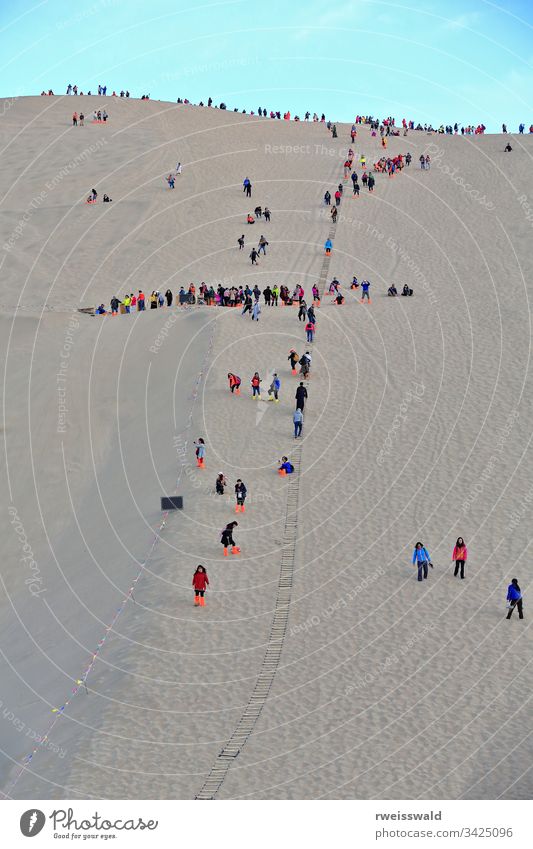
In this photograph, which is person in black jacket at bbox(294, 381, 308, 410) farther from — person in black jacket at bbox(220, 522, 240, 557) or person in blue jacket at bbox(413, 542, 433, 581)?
person in blue jacket at bbox(413, 542, 433, 581)

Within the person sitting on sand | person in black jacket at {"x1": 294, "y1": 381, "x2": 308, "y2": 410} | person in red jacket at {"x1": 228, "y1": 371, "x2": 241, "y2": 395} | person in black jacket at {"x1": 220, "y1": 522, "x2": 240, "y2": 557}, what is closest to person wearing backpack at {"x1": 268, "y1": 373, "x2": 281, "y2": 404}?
person in red jacket at {"x1": 228, "y1": 371, "x2": 241, "y2": 395}

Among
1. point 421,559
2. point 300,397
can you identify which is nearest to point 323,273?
point 300,397

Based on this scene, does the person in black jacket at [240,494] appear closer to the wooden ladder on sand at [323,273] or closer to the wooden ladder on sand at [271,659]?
the wooden ladder on sand at [271,659]

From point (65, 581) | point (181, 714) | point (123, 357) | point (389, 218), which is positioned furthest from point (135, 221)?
point (181, 714)

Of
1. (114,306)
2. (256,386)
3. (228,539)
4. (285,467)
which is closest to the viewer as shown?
(228,539)

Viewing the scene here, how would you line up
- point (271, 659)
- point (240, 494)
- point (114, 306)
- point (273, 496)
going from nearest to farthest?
point (271, 659)
point (240, 494)
point (273, 496)
point (114, 306)

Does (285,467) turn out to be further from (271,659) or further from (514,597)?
(514,597)

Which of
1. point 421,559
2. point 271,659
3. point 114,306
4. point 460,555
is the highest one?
point 114,306
